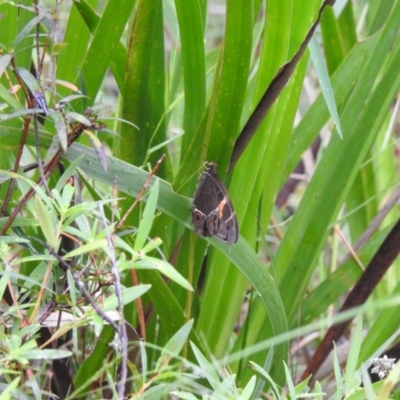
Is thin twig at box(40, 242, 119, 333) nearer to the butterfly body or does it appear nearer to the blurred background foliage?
the blurred background foliage

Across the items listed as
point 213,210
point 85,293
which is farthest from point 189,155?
point 85,293

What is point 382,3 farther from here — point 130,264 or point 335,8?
point 130,264

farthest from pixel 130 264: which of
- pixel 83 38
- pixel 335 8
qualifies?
pixel 335 8

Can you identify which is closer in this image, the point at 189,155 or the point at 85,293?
Answer: the point at 85,293

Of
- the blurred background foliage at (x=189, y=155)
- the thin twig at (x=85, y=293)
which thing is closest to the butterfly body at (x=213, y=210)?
the blurred background foliage at (x=189, y=155)

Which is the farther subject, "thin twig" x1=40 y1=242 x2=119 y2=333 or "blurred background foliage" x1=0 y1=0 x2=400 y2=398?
"blurred background foliage" x1=0 y1=0 x2=400 y2=398

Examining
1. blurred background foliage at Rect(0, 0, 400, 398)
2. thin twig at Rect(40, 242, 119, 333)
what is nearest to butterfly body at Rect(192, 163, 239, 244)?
blurred background foliage at Rect(0, 0, 400, 398)

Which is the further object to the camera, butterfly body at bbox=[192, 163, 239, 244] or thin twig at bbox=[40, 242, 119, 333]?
butterfly body at bbox=[192, 163, 239, 244]

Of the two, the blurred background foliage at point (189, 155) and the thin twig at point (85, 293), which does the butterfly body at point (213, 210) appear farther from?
the thin twig at point (85, 293)

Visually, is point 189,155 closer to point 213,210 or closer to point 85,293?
point 213,210
